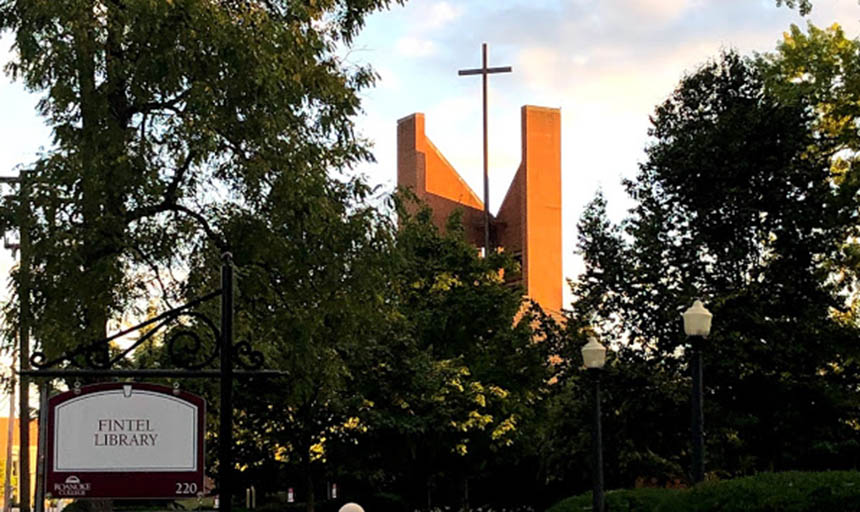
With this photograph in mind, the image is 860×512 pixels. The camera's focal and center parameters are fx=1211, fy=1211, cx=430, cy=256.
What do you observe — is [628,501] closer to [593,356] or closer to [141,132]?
[593,356]

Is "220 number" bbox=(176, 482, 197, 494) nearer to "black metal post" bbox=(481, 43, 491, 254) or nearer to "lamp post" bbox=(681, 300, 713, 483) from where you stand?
"lamp post" bbox=(681, 300, 713, 483)

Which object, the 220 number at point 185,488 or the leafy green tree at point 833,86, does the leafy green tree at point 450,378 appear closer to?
the leafy green tree at point 833,86

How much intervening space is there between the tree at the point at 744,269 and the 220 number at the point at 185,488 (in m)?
18.4

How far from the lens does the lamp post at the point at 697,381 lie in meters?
15.2

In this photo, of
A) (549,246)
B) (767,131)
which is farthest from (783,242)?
(549,246)

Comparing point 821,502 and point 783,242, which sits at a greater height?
point 783,242

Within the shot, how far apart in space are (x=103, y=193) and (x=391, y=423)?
16617mm

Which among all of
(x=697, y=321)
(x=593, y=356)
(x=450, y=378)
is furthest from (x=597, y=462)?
(x=450, y=378)

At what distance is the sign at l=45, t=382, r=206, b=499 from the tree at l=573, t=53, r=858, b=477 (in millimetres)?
18482

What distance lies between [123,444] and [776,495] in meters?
7.19

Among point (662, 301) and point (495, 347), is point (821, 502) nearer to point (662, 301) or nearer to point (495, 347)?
point (662, 301)

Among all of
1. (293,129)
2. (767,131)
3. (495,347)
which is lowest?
(495,347)

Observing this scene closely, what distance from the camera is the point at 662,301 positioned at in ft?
90.6

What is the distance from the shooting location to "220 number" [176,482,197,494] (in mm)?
8633
